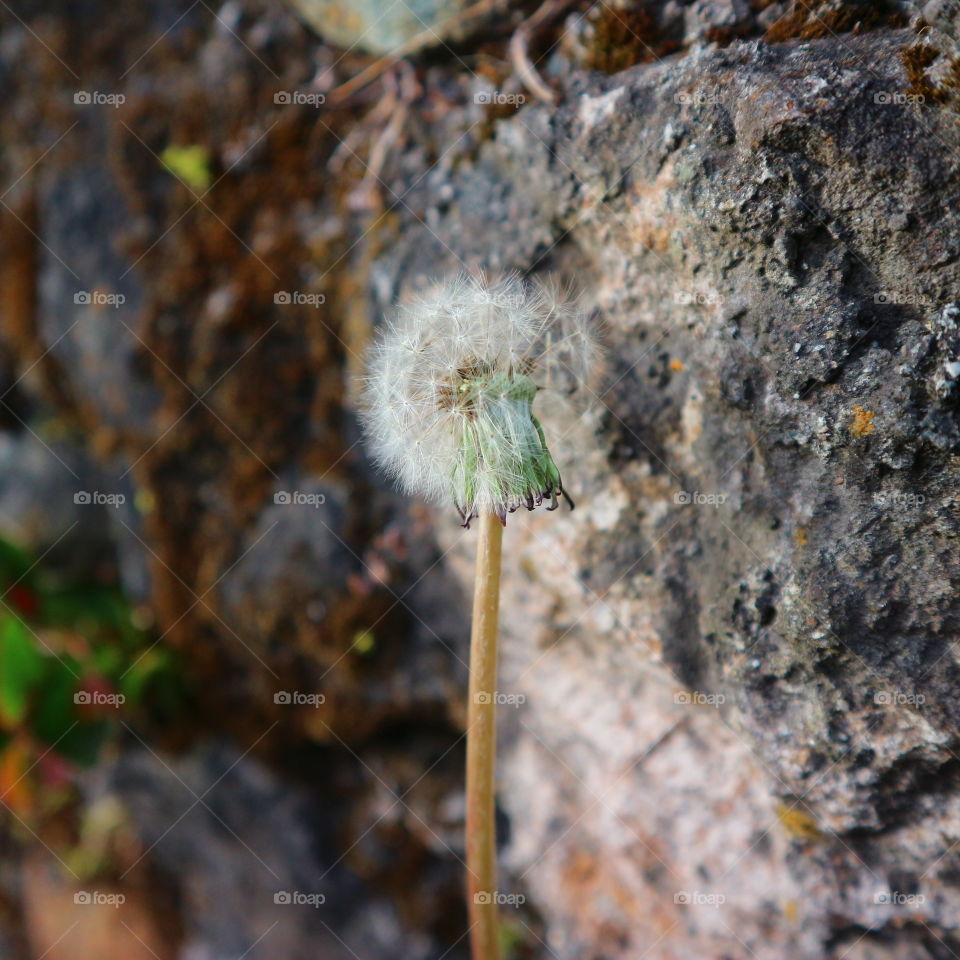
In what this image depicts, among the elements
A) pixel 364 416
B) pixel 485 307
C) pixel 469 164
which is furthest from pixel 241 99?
pixel 485 307

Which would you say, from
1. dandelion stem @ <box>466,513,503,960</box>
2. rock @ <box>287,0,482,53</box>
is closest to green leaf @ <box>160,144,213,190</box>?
rock @ <box>287,0,482,53</box>

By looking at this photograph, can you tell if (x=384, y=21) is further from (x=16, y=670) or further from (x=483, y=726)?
(x=16, y=670)

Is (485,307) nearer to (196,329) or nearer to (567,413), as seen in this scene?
(567,413)

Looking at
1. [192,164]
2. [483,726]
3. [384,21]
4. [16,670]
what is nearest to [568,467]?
[483,726]

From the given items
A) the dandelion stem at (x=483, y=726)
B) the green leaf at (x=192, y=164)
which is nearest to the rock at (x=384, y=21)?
the green leaf at (x=192, y=164)

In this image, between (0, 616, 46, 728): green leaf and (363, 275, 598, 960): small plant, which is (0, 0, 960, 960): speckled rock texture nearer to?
(363, 275, 598, 960): small plant
